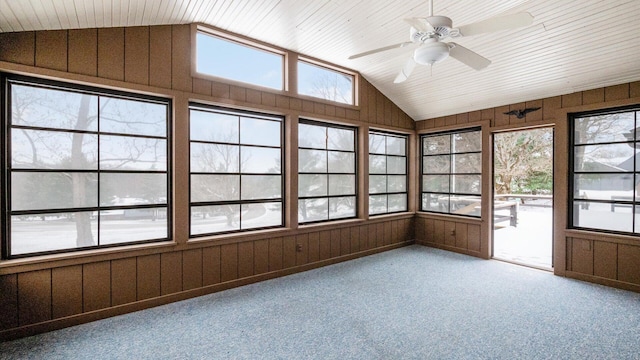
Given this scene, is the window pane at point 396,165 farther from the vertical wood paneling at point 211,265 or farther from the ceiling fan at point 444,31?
the vertical wood paneling at point 211,265

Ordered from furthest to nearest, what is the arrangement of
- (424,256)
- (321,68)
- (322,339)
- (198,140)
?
(424,256) < (321,68) < (198,140) < (322,339)

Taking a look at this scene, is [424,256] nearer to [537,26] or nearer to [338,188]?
[338,188]

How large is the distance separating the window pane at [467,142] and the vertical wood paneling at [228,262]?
4.10 meters

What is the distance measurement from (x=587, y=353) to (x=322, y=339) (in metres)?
2.03

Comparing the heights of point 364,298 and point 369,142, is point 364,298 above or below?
below

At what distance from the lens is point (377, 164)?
17.4 feet

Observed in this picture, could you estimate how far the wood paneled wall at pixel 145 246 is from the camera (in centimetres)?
255

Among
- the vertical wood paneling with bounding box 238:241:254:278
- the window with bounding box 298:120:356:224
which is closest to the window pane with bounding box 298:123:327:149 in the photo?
the window with bounding box 298:120:356:224

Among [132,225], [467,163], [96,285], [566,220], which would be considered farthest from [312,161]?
[566,220]

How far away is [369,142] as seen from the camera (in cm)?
512

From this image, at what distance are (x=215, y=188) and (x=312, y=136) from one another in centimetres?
163

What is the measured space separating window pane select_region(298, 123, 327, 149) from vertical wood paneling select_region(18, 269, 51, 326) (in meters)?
3.05

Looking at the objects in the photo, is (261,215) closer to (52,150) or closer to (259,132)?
(259,132)

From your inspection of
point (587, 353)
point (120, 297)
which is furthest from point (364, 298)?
point (120, 297)
